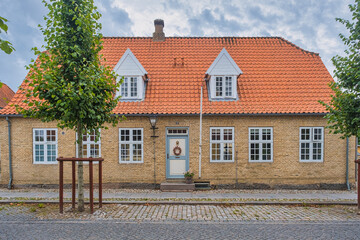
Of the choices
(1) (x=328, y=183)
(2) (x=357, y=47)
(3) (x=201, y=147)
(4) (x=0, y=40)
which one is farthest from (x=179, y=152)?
(4) (x=0, y=40)

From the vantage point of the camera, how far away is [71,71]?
7.60 m

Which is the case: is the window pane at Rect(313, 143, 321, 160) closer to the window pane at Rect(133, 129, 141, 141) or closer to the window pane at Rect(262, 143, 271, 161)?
the window pane at Rect(262, 143, 271, 161)

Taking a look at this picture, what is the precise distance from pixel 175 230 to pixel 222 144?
625 centimetres

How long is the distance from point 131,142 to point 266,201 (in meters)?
6.51

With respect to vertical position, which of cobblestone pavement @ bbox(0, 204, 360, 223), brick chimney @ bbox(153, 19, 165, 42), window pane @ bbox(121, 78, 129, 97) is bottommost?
cobblestone pavement @ bbox(0, 204, 360, 223)

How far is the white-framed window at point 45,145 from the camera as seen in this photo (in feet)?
39.5

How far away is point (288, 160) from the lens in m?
12.1

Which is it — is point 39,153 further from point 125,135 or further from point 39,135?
point 125,135

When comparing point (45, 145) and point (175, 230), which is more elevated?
point (45, 145)

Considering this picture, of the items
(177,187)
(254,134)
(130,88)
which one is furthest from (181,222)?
(130,88)

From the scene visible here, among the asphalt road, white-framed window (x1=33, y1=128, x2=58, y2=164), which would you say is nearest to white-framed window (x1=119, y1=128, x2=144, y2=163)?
white-framed window (x1=33, y1=128, x2=58, y2=164)

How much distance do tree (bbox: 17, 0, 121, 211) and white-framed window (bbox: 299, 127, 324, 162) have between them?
9.30 metres

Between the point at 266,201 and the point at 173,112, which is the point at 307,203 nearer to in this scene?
the point at 266,201

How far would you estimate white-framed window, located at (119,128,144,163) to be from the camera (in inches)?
476
